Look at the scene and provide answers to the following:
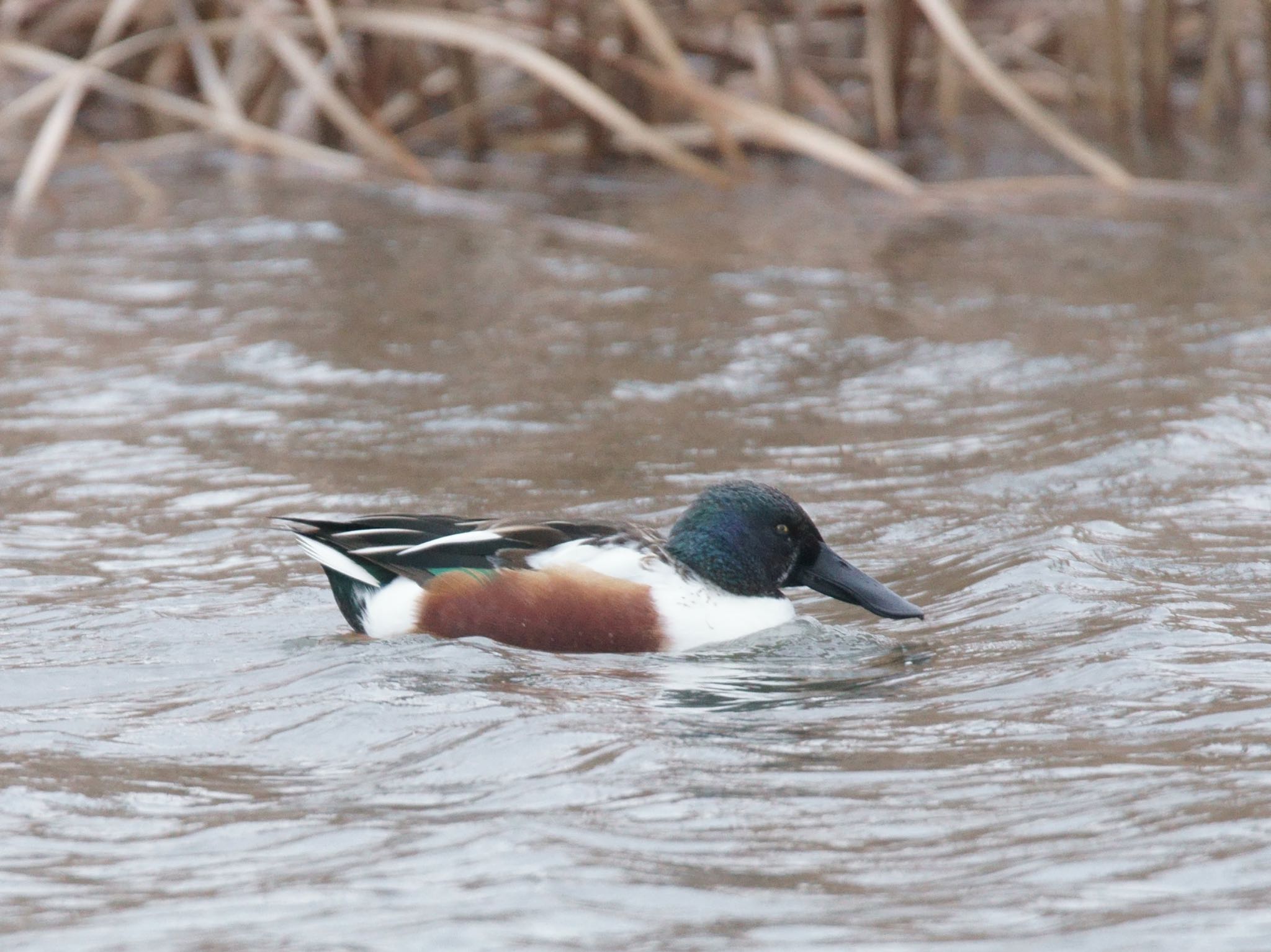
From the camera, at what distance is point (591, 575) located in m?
4.77

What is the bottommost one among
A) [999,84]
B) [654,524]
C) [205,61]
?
[654,524]

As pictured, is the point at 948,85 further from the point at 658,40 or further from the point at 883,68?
the point at 658,40

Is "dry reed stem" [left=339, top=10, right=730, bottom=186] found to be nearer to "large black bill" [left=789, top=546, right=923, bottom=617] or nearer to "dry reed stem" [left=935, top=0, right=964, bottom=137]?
"dry reed stem" [left=935, top=0, right=964, bottom=137]

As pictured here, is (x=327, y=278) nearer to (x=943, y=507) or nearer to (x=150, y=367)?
(x=150, y=367)

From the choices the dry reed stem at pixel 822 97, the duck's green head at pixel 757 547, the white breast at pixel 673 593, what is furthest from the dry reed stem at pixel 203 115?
the white breast at pixel 673 593

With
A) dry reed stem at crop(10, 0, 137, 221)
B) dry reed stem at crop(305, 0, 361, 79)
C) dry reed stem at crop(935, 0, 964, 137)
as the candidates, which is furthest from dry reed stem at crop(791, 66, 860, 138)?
dry reed stem at crop(10, 0, 137, 221)

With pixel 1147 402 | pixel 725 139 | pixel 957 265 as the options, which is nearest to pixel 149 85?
pixel 725 139

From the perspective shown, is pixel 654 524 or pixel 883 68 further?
pixel 883 68

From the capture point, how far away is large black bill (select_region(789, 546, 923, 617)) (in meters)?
4.84

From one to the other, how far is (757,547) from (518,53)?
513cm

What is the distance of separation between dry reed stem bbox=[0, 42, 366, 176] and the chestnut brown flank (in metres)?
5.45

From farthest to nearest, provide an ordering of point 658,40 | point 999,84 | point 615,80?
point 615,80
point 658,40
point 999,84

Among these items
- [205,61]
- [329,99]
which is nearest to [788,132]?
[329,99]

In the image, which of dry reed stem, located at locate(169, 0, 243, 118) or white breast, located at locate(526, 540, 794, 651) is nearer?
white breast, located at locate(526, 540, 794, 651)
